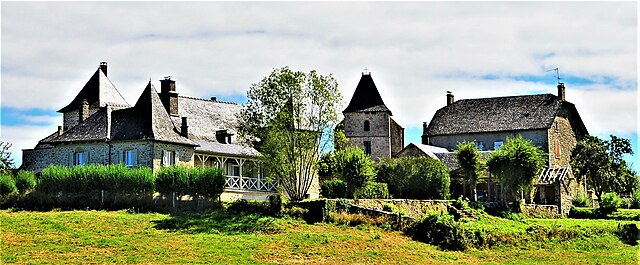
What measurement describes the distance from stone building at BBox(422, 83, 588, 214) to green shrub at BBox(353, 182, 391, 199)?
15.6m

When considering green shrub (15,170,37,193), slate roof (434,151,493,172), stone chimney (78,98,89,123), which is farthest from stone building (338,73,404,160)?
green shrub (15,170,37,193)

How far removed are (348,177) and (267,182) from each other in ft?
19.4

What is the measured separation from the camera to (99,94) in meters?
55.7

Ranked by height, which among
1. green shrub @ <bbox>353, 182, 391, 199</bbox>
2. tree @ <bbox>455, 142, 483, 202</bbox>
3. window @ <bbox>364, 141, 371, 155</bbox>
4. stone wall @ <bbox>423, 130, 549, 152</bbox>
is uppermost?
stone wall @ <bbox>423, 130, 549, 152</bbox>

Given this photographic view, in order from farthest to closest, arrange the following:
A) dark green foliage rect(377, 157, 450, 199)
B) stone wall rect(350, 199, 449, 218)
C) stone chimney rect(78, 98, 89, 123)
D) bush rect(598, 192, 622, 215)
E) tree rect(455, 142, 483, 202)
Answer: bush rect(598, 192, 622, 215) < tree rect(455, 142, 483, 202) < dark green foliage rect(377, 157, 450, 199) < stone chimney rect(78, 98, 89, 123) < stone wall rect(350, 199, 449, 218)

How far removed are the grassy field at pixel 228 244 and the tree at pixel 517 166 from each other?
13671mm

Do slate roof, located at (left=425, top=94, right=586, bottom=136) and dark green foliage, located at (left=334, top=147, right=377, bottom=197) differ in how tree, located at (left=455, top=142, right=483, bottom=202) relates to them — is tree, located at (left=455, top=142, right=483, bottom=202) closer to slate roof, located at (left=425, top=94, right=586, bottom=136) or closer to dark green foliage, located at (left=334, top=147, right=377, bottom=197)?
dark green foliage, located at (left=334, top=147, right=377, bottom=197)

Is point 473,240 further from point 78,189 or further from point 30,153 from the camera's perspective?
point 30,153

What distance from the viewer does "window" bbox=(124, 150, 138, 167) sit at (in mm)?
48031

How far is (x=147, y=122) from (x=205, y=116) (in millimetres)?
8225

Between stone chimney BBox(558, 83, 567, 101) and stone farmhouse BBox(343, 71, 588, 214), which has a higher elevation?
stone chimney BBox(558, 83, 567, 101)

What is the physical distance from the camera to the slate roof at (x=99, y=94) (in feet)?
183

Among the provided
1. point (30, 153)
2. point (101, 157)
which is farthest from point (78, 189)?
point (30, 153)

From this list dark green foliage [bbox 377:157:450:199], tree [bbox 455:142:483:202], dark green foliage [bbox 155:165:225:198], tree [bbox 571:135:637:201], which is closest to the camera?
dark green foliage [bbox 155:165:225:198]
